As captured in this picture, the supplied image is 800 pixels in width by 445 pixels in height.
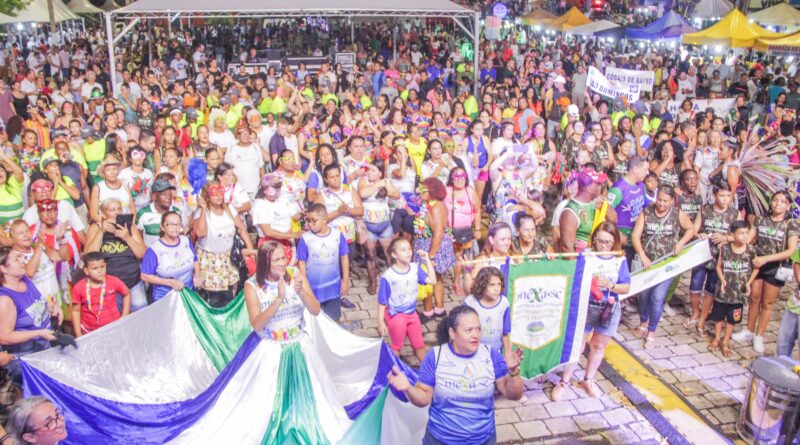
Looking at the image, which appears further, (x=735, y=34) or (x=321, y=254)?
(x=735, y=34)

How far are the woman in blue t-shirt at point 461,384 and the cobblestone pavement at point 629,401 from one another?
1497 millimetres

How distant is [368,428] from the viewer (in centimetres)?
461

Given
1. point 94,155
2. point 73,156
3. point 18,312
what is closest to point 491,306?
point 18,312

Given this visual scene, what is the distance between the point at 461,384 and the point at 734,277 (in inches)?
161

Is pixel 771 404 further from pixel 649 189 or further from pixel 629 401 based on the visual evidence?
pixel 649 189

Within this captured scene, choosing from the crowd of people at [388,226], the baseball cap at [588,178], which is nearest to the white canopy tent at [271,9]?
the crowd of people at [388,226]

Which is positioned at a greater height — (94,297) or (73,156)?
(73,156)

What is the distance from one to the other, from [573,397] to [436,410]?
2431 mm

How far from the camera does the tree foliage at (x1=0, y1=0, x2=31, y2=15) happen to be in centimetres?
2233

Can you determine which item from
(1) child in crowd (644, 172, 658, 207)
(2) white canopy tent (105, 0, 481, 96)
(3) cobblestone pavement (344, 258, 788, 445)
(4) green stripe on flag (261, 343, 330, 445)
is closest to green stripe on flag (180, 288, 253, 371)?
(4) green stripe on flag (261, 343, 330, 445)

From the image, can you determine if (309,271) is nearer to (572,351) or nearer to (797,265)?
(572,351)

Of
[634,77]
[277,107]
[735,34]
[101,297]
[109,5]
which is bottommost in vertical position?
[101,297]

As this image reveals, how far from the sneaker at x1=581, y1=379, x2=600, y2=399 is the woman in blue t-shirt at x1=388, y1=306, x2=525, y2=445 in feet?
7.42

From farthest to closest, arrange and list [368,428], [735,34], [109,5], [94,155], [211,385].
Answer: [109,5], [735,34], [94,155], [211,385], [368,428]
